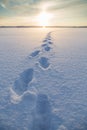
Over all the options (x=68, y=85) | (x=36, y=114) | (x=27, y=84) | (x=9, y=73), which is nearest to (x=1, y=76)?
(x=9, y=73)

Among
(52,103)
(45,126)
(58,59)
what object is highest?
(58,59)

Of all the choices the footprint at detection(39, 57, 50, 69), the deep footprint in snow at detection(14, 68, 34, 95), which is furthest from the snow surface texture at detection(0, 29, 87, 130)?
the footprint at detection(39, 57, 50, 69)

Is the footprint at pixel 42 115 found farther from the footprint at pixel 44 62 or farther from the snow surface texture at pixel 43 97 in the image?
the footprint at pixel 44 62

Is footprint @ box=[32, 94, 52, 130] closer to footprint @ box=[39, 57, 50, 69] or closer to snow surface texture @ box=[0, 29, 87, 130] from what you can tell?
snow surface texture @ box=[0, 29, 87, 130]

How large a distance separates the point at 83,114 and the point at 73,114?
134mm

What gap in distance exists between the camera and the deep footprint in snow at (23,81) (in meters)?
A: 3.75

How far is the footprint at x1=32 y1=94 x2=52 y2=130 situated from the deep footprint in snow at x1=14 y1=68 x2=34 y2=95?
51cm

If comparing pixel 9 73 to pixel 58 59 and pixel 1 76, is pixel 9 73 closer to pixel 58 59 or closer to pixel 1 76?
pixel 1 76

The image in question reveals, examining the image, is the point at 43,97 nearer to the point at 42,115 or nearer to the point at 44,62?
the point at 42,115

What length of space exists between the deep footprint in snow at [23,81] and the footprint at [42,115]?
514 mm

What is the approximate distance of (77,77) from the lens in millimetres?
4242

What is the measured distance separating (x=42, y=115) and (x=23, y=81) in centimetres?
142

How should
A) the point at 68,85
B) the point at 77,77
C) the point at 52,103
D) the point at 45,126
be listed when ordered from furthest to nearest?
→ the point at 77,77, the point at 68,85, the point at 52,103, the point at 45,126

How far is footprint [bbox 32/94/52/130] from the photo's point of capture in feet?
8.78
